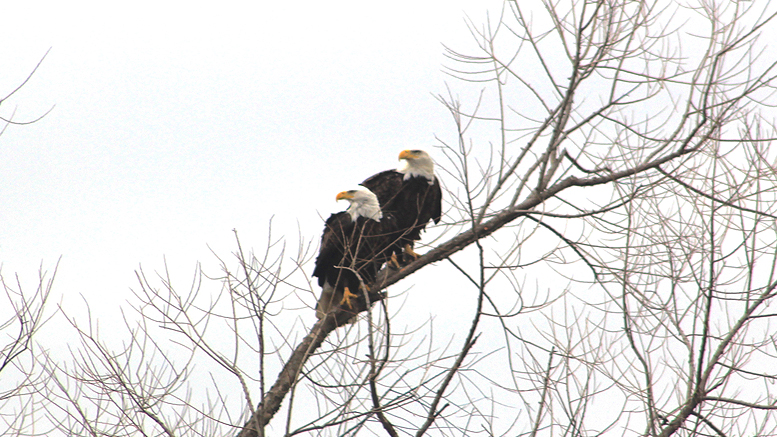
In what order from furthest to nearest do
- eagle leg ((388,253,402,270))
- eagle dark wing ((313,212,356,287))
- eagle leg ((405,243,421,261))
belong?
eagle leg ((405,243,421,261))
eagle dark wing ((313,212,356,287))
eagle leg ((388,253,402,270))

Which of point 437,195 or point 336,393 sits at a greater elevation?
point 437,195

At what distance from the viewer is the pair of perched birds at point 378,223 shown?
17.6 ft

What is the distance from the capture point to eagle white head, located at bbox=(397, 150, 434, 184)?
611cm

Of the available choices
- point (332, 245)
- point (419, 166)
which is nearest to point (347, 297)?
point (332, 245)

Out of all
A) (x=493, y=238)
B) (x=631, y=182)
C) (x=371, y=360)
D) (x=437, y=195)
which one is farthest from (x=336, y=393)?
(x=437, y=195)

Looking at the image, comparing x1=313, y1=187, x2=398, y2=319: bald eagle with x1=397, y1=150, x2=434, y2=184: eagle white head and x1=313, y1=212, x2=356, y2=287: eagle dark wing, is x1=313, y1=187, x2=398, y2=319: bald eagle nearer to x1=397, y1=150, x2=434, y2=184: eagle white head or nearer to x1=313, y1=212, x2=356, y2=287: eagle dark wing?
x1=313, y1=212, x2=356, y2=287: eagle dark wing

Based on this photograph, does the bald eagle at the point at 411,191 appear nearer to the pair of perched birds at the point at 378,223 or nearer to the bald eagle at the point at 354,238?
the pair of perched birds at the point at 378,223

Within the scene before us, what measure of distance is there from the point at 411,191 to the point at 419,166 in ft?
0.80

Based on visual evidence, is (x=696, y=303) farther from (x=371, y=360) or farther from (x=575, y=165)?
(x=371, y=360)

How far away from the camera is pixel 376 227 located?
17.7 feet

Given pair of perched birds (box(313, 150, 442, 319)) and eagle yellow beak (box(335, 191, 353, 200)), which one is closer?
pair of perched birds (box(313, 150, 442, 319))

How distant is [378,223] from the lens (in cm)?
543

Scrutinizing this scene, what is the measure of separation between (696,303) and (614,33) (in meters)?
1.55

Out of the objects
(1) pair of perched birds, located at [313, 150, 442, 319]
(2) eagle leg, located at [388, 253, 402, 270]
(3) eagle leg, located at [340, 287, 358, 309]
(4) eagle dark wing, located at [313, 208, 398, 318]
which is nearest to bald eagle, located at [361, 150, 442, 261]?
(1) pair of perched birds, located at [313, 150, 442, 319]
